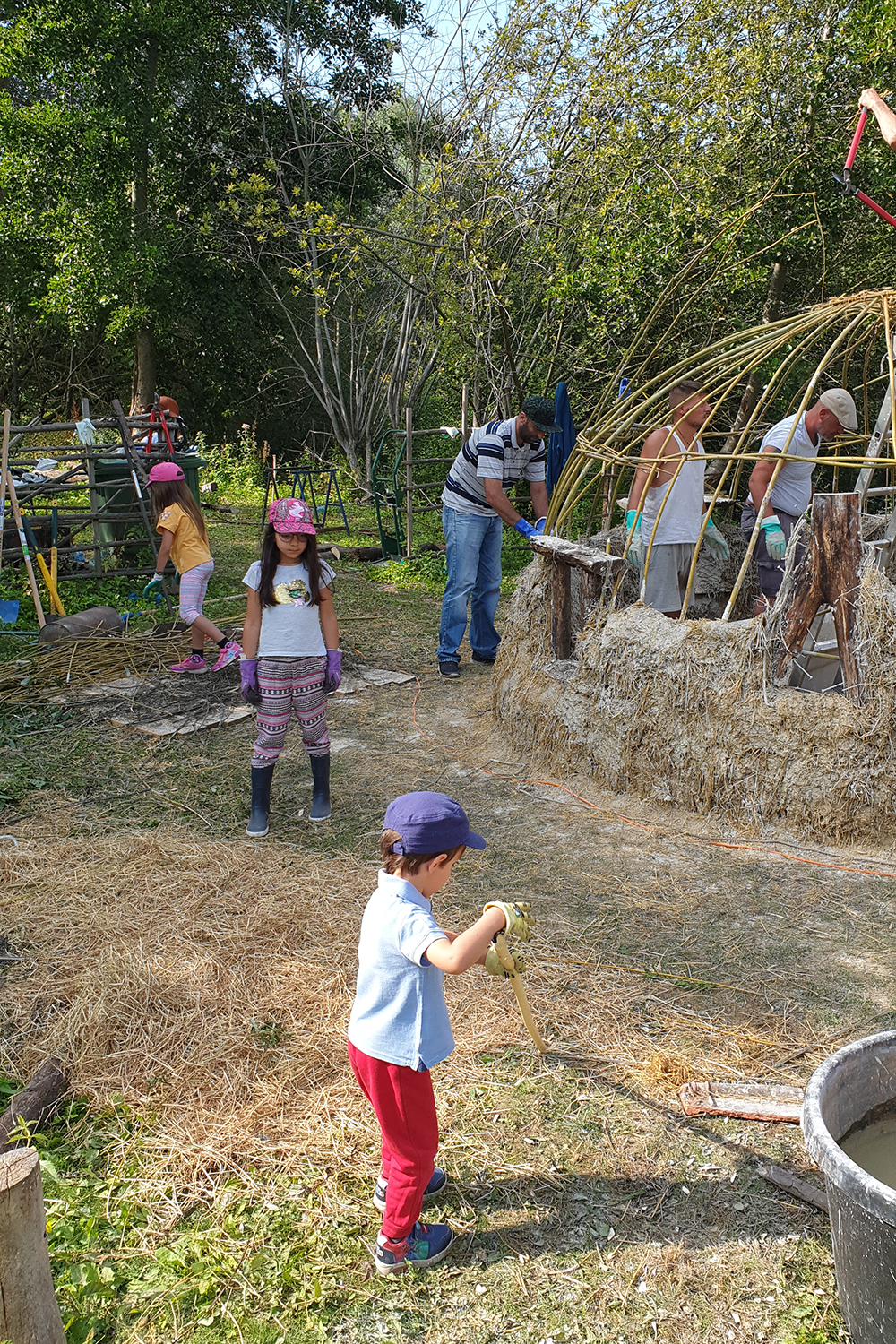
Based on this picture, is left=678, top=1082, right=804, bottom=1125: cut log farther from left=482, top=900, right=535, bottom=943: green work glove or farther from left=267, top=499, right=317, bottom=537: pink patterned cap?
left=267, top=499, right=317, bottom=537: pink patterned cap

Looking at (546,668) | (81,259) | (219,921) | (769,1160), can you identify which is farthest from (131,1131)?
(81,259)

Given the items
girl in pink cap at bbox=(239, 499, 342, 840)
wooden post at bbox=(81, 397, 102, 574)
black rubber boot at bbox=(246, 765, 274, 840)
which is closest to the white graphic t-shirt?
girl in pink cap at bbox=(239, 499, 342, 840)

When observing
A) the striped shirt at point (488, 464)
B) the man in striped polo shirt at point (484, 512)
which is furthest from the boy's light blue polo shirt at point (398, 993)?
the striped shirt at point (488, 464)

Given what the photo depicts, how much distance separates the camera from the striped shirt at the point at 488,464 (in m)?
6.09

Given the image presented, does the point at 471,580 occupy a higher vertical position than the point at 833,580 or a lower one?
lower

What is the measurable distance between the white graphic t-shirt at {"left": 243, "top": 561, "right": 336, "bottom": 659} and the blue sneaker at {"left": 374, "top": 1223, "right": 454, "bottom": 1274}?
8.18 ft

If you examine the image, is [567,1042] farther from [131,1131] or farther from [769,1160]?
[131,1131]

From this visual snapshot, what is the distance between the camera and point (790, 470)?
199 inches

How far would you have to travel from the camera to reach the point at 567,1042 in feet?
9.39

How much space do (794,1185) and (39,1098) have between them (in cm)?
199

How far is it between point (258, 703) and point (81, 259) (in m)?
12.2

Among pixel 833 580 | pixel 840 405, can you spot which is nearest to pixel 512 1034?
pixel 833 580

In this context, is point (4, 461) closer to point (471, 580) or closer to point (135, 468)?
point (135, 468)

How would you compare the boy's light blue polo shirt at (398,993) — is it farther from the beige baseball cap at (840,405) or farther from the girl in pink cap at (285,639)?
the beige baseball cap at (840,405)
